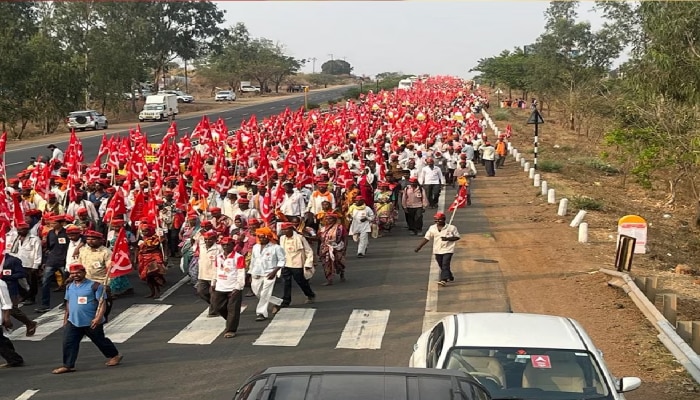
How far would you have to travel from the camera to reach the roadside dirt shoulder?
10.4 m

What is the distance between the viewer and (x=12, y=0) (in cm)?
6725

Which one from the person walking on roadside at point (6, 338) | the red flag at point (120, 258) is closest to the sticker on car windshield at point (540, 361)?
the person walking on roadside at point (6, 338)

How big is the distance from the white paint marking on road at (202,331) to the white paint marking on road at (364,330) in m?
1.82

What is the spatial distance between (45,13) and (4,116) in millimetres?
27351

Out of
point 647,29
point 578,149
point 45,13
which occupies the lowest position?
point 578,149

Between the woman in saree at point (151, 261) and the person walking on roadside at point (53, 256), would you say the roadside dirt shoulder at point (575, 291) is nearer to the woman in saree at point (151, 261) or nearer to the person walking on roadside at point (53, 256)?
the woman in saree at point (151, 261)

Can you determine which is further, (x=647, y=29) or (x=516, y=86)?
(x=516, y=86)

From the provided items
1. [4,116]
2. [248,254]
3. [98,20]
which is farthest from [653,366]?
[98,20]

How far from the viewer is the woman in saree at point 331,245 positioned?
14734 mm

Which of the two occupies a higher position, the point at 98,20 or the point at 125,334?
the point at 98,20

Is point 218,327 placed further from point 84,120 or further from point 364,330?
point 84,120

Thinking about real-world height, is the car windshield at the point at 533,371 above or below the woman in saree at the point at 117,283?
above

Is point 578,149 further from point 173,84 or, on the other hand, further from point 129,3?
point 173,84

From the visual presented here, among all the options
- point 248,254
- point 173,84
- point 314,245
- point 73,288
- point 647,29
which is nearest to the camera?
point 73,288
